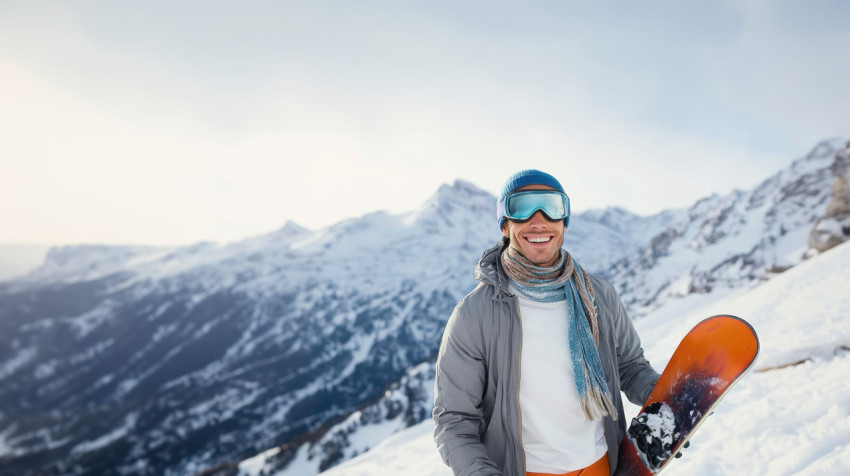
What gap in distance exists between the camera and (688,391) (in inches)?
143

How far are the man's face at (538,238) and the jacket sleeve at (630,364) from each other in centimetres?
87

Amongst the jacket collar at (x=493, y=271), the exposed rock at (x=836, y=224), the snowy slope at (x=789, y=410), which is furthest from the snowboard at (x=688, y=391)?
the exposed rock at (x=836, y=224)

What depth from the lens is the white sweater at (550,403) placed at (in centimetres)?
304

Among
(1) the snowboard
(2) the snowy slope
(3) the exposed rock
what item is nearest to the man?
(1) the snowboard

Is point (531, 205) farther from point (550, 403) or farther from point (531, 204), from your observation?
point (550, 403)

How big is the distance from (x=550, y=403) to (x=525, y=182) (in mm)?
1803

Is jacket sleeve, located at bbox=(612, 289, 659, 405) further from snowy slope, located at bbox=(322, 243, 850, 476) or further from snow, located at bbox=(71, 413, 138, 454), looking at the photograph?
snow, located at bbox=(71, 413, 138, 454)

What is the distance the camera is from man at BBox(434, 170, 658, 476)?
9.95 ft

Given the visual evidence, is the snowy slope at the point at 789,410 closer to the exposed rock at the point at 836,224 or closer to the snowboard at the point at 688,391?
the snowboard at the point at 688,391

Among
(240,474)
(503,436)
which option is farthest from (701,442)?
(240,474)

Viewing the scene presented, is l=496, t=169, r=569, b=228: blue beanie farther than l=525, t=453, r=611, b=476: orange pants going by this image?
Yes

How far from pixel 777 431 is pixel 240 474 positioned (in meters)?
121

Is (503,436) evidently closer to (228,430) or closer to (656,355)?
(656,355)

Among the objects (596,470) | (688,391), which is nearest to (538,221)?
(596,470)
